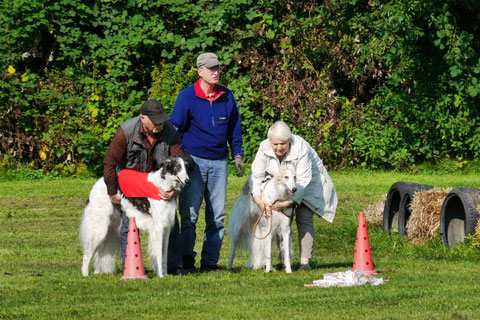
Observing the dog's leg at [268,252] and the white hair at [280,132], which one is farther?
the dog's leg at [268,252]

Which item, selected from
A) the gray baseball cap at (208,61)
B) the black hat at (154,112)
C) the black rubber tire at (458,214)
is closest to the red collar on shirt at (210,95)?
the gray baseball cap at (208,61)

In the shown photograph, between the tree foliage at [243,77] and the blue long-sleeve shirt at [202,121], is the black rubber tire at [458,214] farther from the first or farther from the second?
the tree foliage at [243,77]

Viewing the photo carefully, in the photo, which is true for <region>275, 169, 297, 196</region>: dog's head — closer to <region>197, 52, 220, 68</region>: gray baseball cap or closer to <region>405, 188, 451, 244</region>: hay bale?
<region>197, 52, 220, 68</region>: gray baseball cap

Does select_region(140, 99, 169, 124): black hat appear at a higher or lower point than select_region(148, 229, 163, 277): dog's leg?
higher

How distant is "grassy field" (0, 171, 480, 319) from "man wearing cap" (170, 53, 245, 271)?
64cm

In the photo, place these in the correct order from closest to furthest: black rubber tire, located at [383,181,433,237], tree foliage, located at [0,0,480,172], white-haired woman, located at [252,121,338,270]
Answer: white-haired woman, located at [252,121,338,270] → black rubber tire, located at [383,181,433,237] → tree foliage, located at [0,0,480,172]

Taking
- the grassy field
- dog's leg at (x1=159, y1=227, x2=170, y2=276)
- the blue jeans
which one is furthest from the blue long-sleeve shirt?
the grassy field

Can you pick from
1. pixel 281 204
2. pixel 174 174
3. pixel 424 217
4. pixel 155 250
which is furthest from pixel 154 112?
pixel 424 217

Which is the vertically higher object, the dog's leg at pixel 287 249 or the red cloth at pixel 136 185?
the red cloth at pixel 136 185

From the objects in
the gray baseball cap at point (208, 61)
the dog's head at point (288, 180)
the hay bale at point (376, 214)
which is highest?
the gray baseball cap at point (208, 61)

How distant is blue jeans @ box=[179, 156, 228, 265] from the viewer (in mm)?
9109

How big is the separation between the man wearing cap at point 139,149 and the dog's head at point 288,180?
104 centimetres

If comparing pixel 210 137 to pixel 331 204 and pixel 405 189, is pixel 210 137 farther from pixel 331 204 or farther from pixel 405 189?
pixel 405 189

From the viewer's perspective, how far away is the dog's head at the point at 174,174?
849 cm
